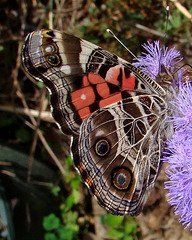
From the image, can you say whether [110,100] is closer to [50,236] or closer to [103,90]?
[103,90]

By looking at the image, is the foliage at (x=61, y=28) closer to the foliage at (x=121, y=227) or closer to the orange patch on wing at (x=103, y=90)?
the foliage at (x=121, y=227)

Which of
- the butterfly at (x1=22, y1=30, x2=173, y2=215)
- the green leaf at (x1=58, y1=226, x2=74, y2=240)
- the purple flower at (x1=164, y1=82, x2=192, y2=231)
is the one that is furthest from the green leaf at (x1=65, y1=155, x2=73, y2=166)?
the purple flower at (x1=164, y1=82, x2=192, y2=231)

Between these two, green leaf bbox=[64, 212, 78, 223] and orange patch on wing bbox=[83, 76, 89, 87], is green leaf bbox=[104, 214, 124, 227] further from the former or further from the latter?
orange patch on wing bbox=[83, 76, 89, 87]

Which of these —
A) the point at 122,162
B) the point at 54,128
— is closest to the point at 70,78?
the point at 122,162

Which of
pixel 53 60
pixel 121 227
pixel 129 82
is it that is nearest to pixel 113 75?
pixel 129 82

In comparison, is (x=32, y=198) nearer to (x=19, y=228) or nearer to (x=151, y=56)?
(x=19, y=228)

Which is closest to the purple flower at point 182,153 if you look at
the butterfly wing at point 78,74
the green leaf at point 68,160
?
the butterfly wing at point 78,74
